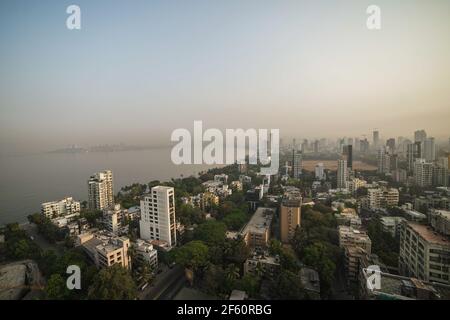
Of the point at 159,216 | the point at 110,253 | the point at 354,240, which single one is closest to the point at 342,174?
the point at 354,240

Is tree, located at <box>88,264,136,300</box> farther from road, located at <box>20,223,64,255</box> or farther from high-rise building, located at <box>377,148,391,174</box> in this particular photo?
high-rise building, located at <box>377,148,391,174</box>

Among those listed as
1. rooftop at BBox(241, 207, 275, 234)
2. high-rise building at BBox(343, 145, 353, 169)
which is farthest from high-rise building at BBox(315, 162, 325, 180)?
rooftop at BBox(241, 207, 275, 234)

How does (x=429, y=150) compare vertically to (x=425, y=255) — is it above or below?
above

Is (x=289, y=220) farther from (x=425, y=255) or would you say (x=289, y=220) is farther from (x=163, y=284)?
(x=163, y=284)

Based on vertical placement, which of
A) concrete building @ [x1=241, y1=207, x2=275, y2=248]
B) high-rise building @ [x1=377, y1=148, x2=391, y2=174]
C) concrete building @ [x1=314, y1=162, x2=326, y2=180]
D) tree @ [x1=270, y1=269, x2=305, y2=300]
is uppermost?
high-rise building @ [x1=377, y1=148, x2=391, y2=174]

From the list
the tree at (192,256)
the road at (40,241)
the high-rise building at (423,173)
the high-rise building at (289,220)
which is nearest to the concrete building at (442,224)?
the high-rise building at (289,220)
